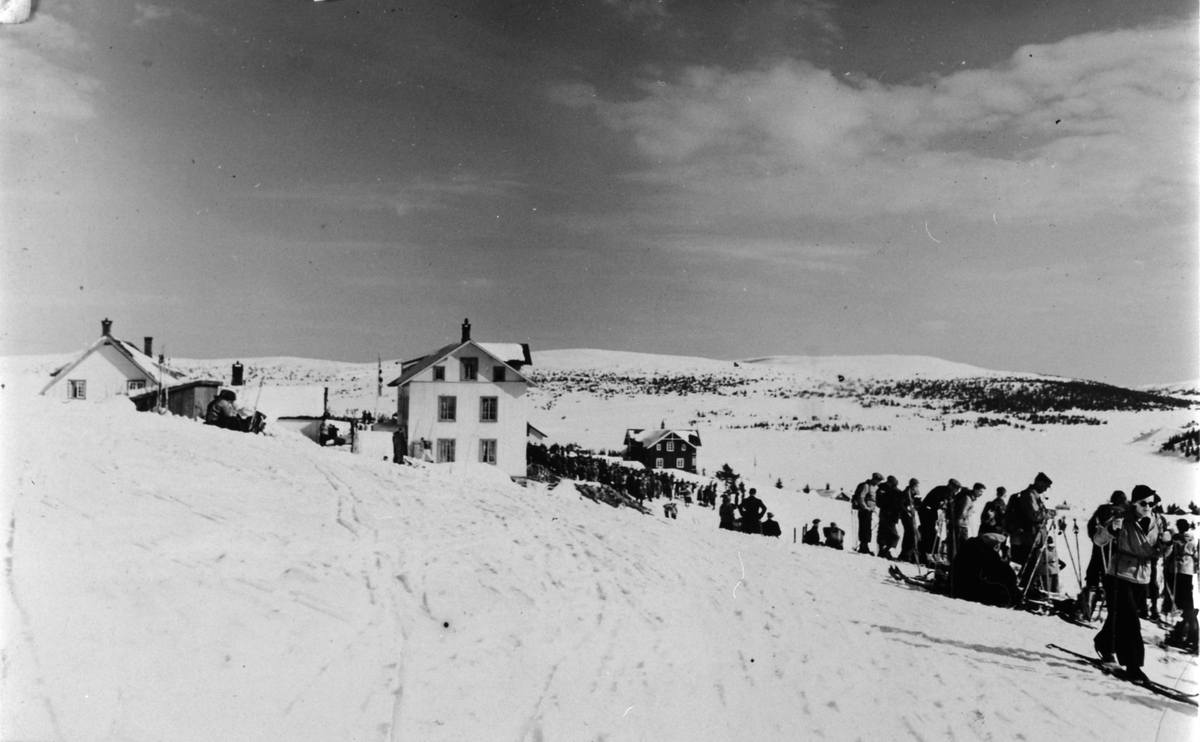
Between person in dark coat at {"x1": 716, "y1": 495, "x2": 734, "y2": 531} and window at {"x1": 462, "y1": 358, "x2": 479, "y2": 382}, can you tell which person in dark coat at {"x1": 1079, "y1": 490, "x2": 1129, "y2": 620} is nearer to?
person in dark coat at {"x1": 716, "y1": 495, "x2": 734, "y2": 531}

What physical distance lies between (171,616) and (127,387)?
382cm

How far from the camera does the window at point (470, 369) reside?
7.18m

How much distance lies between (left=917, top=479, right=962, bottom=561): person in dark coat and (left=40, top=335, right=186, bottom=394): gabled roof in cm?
804

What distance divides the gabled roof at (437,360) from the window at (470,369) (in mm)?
176

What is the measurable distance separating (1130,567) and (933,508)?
2.97 m

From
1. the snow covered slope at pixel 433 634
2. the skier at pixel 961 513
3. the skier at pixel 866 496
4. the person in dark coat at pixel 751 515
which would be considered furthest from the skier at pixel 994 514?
the person in dark coat at pixel 751 515

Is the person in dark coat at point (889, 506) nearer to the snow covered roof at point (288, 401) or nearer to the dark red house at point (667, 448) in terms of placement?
the dark red house at point (667, 448)

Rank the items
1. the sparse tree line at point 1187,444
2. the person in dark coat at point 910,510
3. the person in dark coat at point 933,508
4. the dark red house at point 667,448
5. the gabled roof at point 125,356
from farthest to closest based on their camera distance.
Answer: the dark red house at point 667,448 → the person in dark coat at point 910,510 → the person in dark coat at point 933,508 → the gabled roof at point 125,356 → the sparse tree line at point 1187,444

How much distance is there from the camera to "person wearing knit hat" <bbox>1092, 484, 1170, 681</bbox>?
4.39 metres

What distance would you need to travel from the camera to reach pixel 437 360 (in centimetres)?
720

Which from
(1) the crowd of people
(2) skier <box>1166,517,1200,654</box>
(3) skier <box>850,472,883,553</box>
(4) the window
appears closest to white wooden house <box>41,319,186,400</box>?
(4) the window

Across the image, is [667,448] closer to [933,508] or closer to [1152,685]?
[933,508]

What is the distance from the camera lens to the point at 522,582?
554 cm

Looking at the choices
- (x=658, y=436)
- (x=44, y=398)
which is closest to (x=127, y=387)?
(x=44, y=398)
